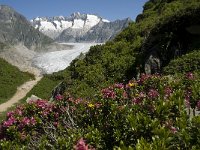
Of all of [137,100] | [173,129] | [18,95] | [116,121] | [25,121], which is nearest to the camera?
[173,129]

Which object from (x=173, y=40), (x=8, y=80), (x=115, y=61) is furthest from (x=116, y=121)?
(x=8, y=80)

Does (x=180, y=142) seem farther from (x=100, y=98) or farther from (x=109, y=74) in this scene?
(x=109, y=74)

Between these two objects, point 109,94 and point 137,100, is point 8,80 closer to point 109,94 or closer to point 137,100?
point 109,94

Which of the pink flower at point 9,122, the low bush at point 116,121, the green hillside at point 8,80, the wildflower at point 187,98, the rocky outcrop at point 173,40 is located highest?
the rocky outcrop at point 173,40

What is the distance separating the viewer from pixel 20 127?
33.5ft

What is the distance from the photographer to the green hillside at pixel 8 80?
162 feet

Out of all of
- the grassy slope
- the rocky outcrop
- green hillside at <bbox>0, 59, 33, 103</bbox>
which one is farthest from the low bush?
green hillside at <bbox>0, 59, 33, 103</bbox>

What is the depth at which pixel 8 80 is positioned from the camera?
2311 inches

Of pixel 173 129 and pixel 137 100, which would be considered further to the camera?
pixel 137 100

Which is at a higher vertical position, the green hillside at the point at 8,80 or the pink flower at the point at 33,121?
the pink flower at the point at 33,121

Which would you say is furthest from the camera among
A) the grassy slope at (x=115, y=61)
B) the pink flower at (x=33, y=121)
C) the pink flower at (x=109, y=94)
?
the grassy slope at (x=115, y=61)

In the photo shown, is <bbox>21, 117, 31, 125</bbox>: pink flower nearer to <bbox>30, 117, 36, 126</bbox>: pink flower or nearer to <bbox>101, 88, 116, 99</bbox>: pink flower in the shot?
<bbox>30, 117, 36, 126</bbox>: pink flower

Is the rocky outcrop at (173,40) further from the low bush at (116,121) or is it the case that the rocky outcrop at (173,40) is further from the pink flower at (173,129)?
the pink flower at (173,129)

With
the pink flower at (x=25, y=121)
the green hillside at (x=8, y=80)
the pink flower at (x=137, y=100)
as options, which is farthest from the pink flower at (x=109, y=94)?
the green hillside at (x=8, y=80)
